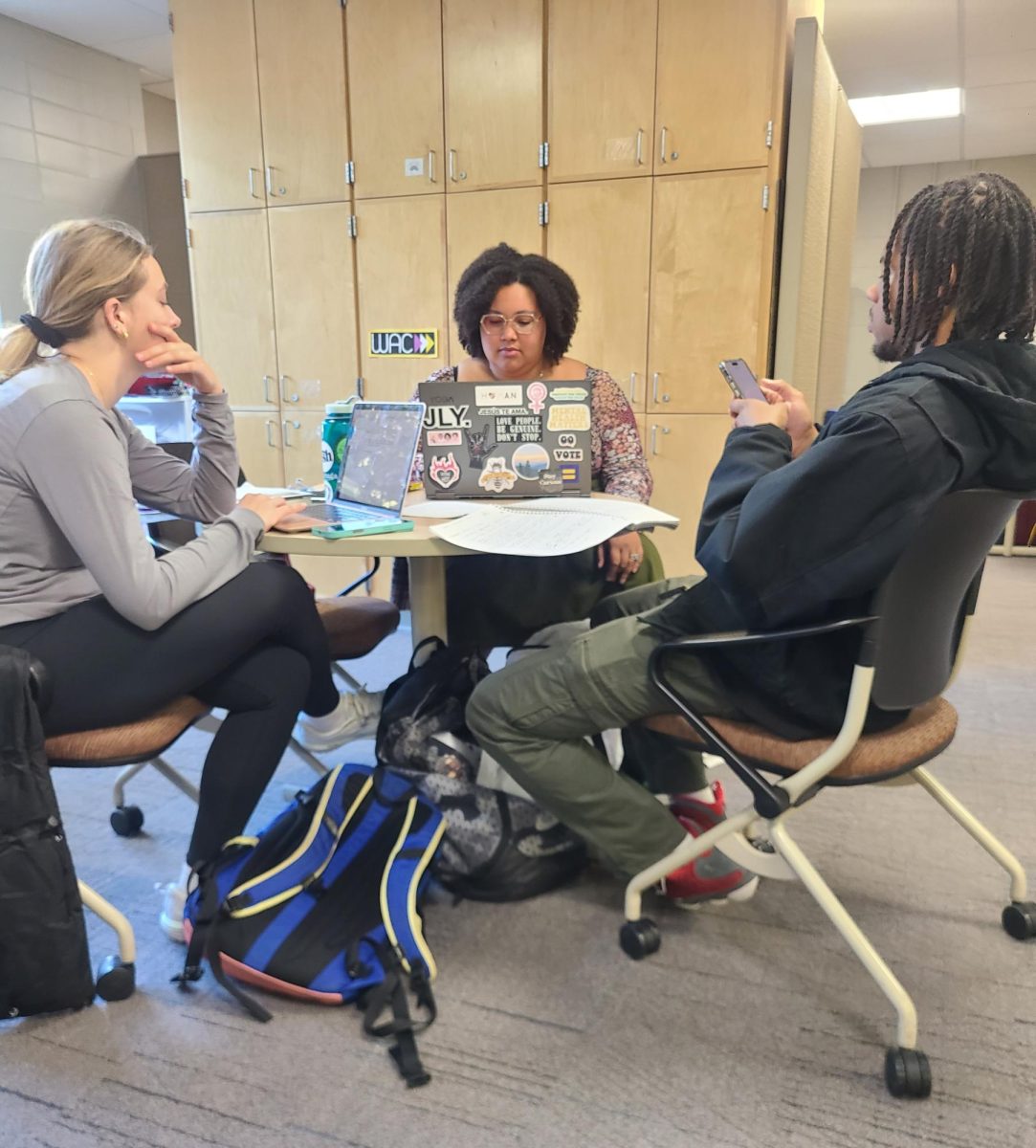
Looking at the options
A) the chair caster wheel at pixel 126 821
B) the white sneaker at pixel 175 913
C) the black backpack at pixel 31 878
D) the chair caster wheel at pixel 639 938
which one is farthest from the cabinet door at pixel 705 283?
the black backpack at pixel 31 878

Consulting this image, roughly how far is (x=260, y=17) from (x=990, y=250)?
129 inches

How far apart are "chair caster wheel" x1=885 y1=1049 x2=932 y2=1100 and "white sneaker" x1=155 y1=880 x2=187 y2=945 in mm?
1097

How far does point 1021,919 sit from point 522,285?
171 centimetres

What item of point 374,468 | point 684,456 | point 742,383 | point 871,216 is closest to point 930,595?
point 742,383

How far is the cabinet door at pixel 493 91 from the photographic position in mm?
3020

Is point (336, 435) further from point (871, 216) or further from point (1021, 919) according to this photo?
point (871, 216)

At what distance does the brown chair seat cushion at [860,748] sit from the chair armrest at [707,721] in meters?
0.02

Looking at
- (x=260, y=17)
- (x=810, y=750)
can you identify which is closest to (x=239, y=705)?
(x=810, y=750)

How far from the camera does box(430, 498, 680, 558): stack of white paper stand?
1231 millimetres

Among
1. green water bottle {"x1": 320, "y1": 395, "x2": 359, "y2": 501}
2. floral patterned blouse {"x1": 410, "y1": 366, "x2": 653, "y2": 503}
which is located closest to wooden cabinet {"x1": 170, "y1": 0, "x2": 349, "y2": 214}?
floral patterned blouse {"x1": 410, "y1": 366, "x2": 653, "y2": 503}

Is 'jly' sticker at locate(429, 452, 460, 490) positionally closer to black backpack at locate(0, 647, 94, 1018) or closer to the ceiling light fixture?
black backpack at locate(0, 647, 94, 1018)

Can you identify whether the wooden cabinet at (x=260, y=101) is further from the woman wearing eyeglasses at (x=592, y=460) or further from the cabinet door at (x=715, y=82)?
the woman wearing eyeglasses at (x=592, y=460)

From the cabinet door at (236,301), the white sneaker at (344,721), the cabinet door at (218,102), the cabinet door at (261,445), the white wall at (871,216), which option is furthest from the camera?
the white wall at (871,216)

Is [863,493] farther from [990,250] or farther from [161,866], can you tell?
[161,866]
